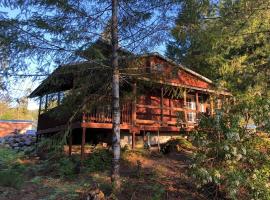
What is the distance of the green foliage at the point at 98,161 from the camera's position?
38.8 feet

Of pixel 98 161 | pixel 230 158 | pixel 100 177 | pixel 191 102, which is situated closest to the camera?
pixel 230 158

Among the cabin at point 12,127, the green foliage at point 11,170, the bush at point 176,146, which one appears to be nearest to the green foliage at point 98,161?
the green foliage at point 11,170

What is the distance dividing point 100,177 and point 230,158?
13.9ft

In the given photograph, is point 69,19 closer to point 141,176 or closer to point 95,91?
point 95,91

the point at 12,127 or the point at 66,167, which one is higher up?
the point at 12,127

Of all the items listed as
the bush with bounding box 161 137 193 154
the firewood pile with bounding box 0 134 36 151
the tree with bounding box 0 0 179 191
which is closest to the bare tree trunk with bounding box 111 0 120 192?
the tree with bounding box 0 0 179 191

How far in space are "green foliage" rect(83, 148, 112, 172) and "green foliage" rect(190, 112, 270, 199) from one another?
384 cm

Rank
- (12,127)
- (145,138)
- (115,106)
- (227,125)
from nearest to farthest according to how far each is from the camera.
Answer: (227,125)
(115,106)
(145,138)
(12,127)

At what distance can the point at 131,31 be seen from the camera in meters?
9.89

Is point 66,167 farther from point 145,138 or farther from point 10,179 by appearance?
point 145,138

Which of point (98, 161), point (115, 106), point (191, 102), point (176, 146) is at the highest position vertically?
point (191, 102)

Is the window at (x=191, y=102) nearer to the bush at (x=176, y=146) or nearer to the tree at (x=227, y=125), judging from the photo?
the bush at (x=176, y=146)

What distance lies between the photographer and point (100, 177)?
1080 centimetres

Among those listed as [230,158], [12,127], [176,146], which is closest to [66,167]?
[176,146]
